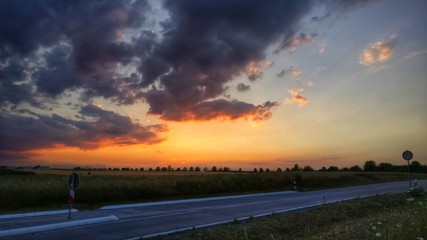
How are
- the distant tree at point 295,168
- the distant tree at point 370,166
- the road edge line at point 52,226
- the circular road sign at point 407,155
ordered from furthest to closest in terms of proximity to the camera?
the distant tree at point 370,166 < the distant tree at point 295,168 < the circular road sign at point 407,155 < the road edge line at point 52,226

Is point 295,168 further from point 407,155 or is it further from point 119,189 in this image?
point 119,189

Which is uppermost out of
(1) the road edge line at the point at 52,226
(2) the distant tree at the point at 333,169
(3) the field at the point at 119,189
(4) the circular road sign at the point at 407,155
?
(2) the distant tree at the point at 333,169

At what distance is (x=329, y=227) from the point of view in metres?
13.6

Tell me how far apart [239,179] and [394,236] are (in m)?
31.5

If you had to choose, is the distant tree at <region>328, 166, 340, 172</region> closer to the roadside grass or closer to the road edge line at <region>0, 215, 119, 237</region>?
the roadside grass

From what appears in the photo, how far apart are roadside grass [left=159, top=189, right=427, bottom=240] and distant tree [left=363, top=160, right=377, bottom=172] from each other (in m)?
90.1

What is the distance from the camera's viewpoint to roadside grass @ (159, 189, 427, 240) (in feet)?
30.3

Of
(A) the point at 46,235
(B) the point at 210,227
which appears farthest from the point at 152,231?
(A) the point at 46,235

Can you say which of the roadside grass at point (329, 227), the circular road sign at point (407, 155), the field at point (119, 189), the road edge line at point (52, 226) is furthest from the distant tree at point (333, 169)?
the road edge line at point (52, 226)

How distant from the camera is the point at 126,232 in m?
13.7

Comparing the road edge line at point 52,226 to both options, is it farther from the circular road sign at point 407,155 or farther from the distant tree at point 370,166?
the distant tree at point 370,166

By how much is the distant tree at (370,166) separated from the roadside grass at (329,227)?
9011 centimetres

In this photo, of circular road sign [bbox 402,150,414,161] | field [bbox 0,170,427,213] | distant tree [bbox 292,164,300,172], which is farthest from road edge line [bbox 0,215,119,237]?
distant tree [bbox 292,164,300,172]

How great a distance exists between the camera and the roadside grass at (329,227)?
30.3 ft
